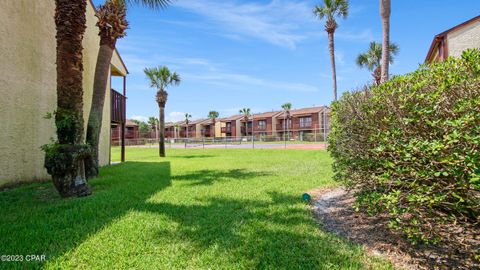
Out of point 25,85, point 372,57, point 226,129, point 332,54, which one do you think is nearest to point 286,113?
point 226,129

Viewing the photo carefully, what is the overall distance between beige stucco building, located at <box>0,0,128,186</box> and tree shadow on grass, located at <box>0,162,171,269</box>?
879mm

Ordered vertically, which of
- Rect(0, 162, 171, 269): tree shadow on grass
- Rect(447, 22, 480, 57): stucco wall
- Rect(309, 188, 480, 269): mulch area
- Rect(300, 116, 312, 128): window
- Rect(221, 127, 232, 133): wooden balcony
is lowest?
Rect(309, 188, 480, 269): mulch area

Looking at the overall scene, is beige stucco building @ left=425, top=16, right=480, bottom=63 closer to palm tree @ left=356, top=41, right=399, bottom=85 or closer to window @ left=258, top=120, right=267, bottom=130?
palm tree @ left=356, top=41, right=399, bottom=85

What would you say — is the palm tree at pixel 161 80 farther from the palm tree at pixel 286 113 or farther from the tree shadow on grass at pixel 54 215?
the palm tree at pixel 286 113

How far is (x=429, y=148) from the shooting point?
8.09ft

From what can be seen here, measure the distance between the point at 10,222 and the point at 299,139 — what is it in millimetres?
41398

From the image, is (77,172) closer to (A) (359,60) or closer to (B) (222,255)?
(B) (222,255)

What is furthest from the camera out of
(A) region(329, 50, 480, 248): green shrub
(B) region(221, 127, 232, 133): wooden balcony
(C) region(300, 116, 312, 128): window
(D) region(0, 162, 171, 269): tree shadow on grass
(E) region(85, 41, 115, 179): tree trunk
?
(B) region(221, 127, 232, 133): wooden balcony

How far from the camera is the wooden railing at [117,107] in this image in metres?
13.4

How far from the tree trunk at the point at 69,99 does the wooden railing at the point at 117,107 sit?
781 cm

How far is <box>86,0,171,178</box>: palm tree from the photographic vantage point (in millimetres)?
8203

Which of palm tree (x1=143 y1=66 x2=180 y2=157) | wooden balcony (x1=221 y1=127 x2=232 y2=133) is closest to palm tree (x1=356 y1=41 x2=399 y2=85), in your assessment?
palm tree (x1=143 y1=66 x2=180 y2=157)

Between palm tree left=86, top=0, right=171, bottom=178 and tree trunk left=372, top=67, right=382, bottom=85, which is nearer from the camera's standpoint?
tree trunk left=372, top=67, right=382, bottom=85

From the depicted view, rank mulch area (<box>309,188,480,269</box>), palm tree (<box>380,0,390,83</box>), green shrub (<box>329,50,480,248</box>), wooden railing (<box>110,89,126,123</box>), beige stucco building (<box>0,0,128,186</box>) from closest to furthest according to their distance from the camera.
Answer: green shrub (<box>329,50,480,248</box>)
mulch area (<box>309,188,480,269</box>)
beige stucco building (<box>0,0,128,186</box>)
palm tree (<box>380,0,390,83</box>)
wooden railing (<box>110,89,126,123</box>)
